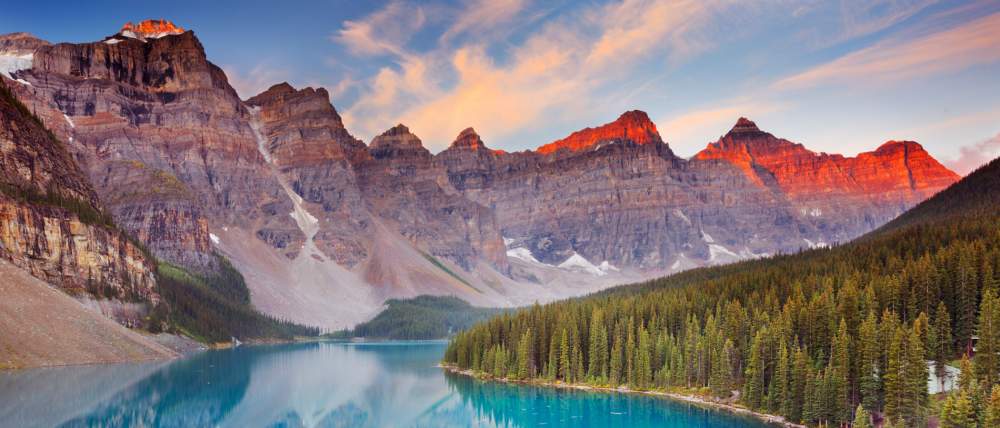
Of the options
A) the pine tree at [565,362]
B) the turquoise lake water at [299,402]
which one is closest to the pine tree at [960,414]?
the turquoise lake water at [299,402]

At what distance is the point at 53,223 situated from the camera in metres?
156

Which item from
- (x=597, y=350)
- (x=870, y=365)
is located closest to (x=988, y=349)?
(x=870, y=365)

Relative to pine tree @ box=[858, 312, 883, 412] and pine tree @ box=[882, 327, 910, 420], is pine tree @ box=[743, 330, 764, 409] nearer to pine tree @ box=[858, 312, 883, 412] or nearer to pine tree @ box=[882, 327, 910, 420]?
pine tree @ box=[858, 312, 883, 412]

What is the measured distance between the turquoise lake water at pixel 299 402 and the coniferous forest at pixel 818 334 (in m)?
6.05

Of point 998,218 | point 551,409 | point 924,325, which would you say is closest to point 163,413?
point 551,409

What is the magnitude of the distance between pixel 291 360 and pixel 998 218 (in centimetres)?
13388

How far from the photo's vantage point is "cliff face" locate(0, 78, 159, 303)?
145875mm

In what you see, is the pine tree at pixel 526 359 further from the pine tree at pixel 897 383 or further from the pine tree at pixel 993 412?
the pine tree at pixel 993 412

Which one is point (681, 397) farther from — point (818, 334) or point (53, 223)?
point (53, 223)

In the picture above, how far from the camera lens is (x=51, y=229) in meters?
154

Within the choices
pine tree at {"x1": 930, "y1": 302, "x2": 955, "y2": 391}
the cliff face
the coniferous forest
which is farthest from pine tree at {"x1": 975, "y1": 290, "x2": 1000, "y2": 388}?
the cliff face

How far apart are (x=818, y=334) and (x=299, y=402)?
2573 inches

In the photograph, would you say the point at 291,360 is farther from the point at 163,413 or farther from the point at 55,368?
the point at 163,413

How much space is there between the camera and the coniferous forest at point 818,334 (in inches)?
2694
